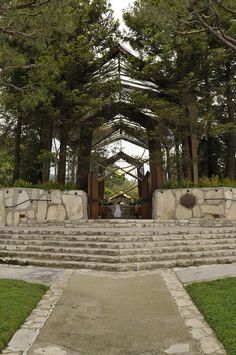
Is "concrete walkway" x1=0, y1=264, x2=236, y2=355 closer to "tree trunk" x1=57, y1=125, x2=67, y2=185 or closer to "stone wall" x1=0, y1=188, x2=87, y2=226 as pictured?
"stone wall" x1=0, y1=188, x2=87, y2=226

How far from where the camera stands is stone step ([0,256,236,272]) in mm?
7488

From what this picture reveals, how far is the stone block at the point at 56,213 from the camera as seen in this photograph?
1398cm

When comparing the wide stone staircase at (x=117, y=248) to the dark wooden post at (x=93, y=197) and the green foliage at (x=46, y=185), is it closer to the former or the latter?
the green foliage at (x=46, y=185)

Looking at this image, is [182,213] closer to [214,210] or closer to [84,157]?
[214,210]

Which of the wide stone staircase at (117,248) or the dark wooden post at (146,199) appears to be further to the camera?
the dark wooden post at (146,199)

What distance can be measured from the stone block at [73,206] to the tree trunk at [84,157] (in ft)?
7.99

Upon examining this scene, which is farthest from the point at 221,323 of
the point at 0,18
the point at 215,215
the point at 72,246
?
the point at 215,215

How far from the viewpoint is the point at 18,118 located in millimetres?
16469

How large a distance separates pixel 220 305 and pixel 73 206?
1029cm

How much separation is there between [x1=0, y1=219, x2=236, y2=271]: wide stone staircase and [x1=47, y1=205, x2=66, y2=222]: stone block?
3.61 metres

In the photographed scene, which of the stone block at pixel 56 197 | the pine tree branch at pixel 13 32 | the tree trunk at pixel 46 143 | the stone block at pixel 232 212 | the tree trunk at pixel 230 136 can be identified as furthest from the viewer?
the tree trunk at pixel 230 136

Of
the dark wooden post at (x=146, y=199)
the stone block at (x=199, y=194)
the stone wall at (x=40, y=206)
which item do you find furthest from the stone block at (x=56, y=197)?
the stone block at (x=199, y=194)

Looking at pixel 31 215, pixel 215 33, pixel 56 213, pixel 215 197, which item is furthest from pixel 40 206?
pixel 215 33

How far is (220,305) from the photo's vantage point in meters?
4.61
